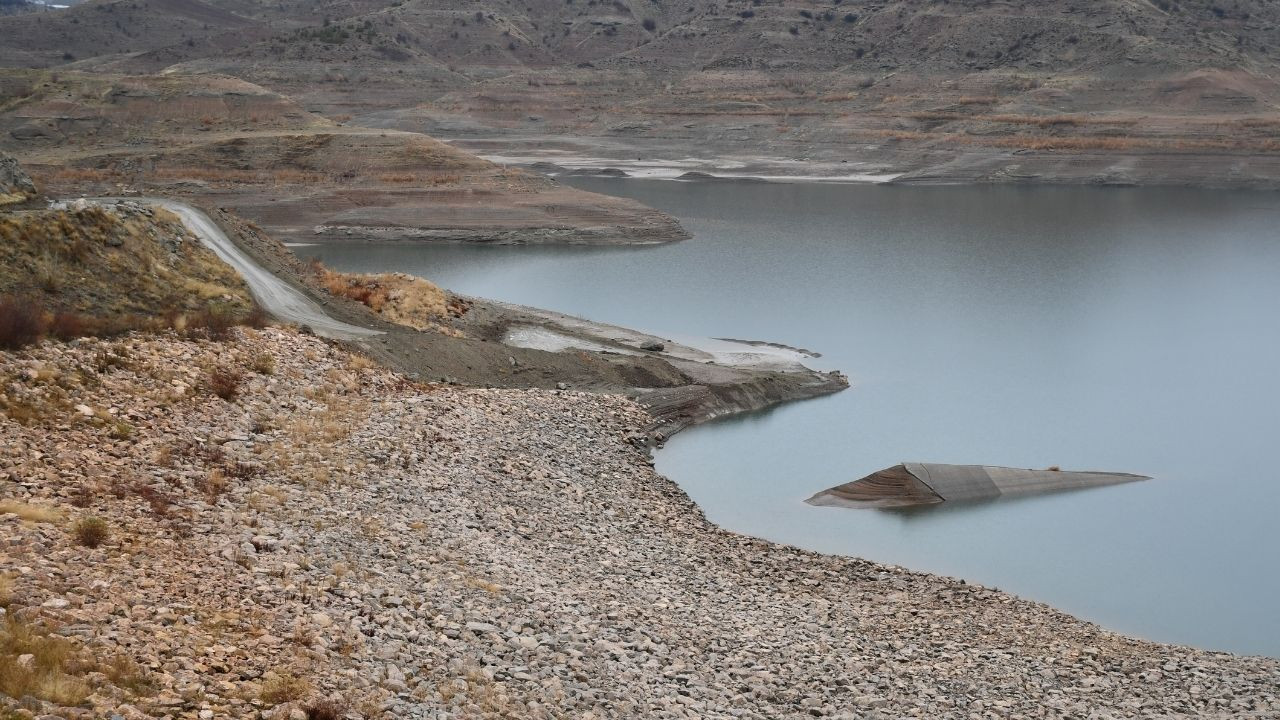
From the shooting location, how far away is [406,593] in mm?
15672

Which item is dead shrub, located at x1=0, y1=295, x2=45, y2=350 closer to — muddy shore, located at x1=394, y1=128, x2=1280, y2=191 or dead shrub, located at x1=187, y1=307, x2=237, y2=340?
dead shrub, located at x1=187, y1=307, x2=237, y2=340

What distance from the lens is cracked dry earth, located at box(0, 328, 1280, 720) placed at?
12.5m

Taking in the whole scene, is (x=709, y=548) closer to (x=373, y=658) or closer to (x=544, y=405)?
(x=544, y=405)

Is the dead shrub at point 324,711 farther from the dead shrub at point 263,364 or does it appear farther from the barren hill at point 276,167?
the barren hill at point 276,167

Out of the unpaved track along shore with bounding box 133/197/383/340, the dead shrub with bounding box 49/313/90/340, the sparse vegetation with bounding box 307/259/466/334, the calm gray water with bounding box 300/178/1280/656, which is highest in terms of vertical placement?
the dead shrub with bounding box 49/313/90/340

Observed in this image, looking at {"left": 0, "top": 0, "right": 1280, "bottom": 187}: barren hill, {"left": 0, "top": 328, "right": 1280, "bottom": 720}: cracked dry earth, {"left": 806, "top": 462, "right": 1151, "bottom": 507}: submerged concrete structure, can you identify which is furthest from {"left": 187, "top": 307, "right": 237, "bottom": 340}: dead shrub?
{"left": 0, "top": 0, "right": 1280, "bottom": 187}: barren hill

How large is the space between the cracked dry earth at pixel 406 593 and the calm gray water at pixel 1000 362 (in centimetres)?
347

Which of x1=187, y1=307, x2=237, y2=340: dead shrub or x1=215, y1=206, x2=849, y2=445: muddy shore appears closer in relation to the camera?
x1=187, y1=307, x2=237, y2=340: dead shrub

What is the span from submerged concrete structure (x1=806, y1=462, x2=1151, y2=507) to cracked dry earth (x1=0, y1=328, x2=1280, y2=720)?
422 centimetres

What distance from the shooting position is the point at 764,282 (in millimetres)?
49844

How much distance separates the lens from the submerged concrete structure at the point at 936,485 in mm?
26547

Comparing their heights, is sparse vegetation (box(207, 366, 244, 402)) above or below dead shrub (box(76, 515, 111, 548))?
below

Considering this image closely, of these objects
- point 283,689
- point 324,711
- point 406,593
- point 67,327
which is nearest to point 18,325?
point 67,327

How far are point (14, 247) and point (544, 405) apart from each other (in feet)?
35.4
